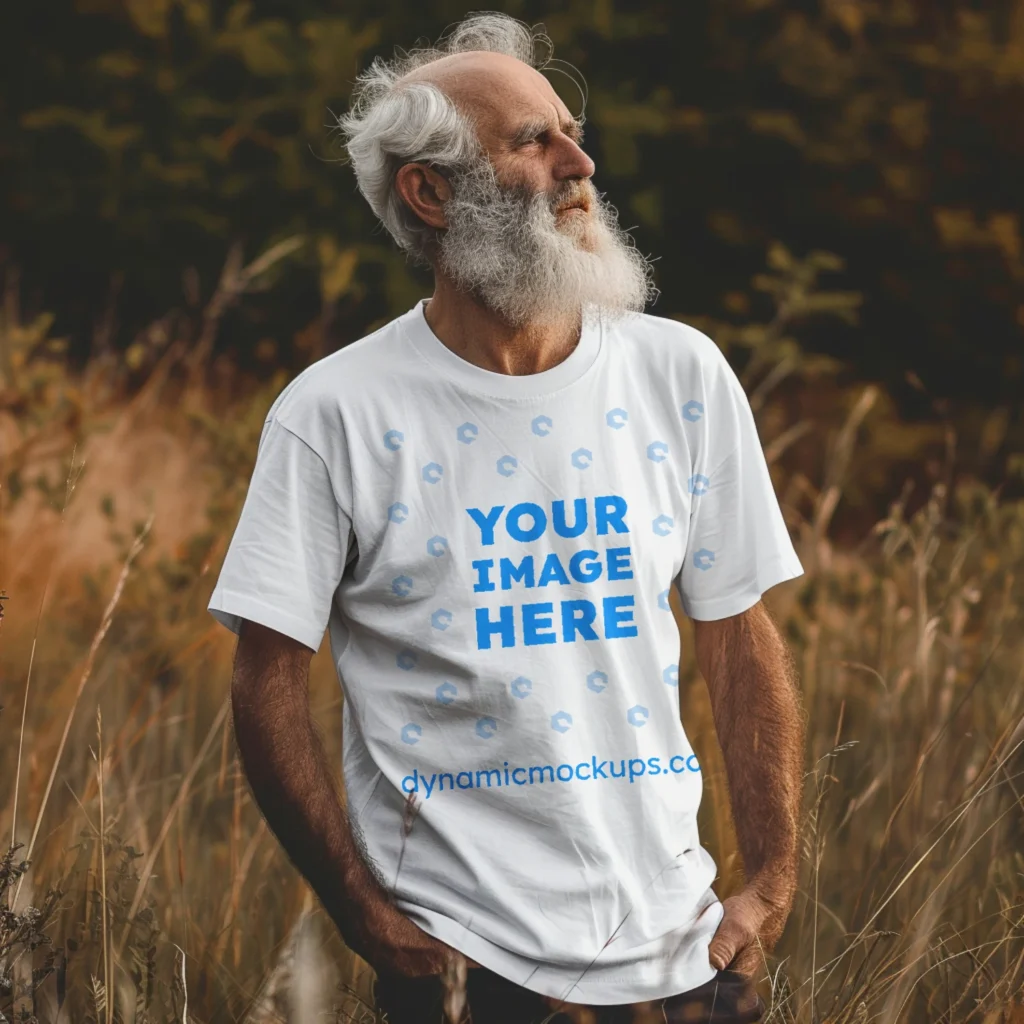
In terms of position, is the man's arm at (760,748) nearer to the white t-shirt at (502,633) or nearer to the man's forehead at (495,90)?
the white t-shirt at (502,633)

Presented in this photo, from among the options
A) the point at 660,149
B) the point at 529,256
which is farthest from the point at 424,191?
the point at 660,149

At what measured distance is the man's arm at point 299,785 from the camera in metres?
1.84

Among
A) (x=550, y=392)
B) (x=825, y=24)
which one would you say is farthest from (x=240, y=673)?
(x=825, y=24)

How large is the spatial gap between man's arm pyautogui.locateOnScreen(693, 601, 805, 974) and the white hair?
2.46 ft

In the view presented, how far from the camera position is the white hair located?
202 cm

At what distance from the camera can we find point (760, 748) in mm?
2041

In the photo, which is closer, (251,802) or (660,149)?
(251,802)

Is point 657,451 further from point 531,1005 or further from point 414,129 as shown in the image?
point 531,1005

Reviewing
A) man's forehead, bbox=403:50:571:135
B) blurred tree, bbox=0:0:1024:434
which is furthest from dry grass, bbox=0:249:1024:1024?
blurred tree, bbox=0:0:1024:434

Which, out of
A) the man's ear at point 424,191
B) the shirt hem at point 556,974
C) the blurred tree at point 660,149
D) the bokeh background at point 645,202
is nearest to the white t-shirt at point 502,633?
the shirt hem at point 556,974

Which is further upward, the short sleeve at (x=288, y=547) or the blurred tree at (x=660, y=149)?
the blurred tree at (x=660, y=149)

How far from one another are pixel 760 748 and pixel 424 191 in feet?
3.13

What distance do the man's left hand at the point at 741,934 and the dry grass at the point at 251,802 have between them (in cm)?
6

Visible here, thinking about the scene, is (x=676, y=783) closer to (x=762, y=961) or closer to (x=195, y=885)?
(x=762, y=961)
